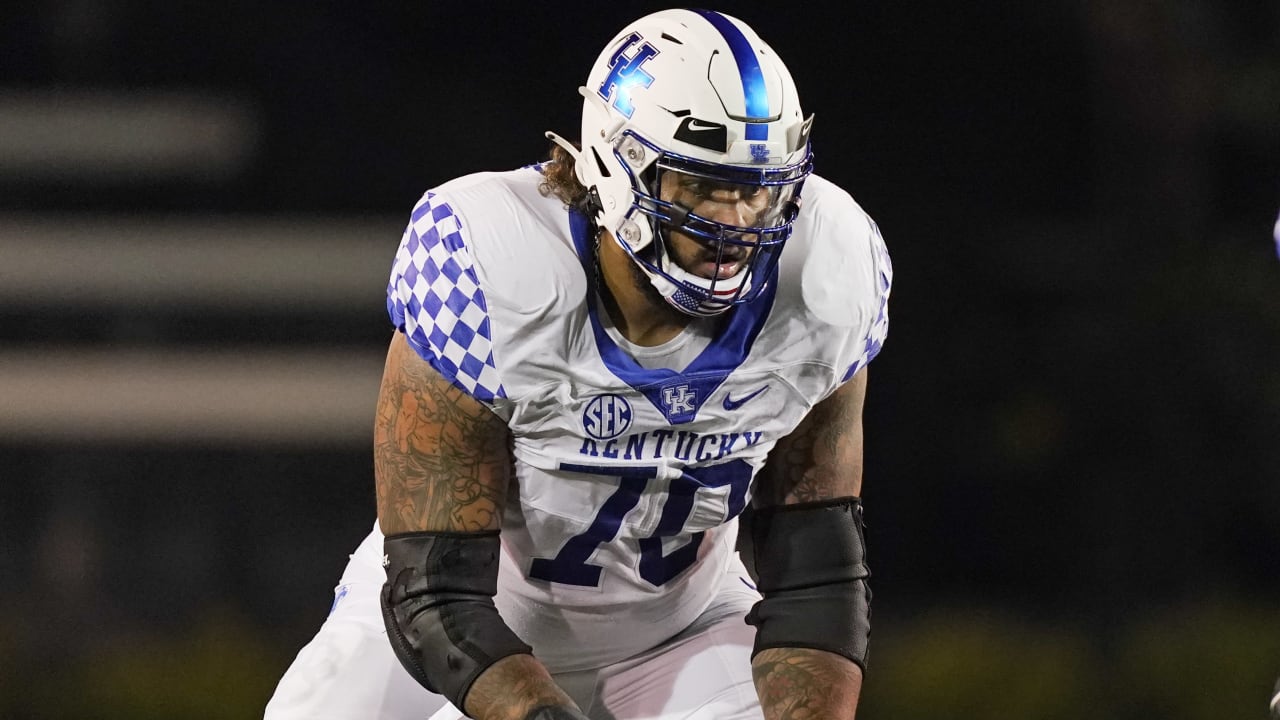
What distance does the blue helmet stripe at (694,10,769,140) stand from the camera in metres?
1.76

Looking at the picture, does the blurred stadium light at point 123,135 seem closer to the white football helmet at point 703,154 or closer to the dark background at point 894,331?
the dark background at point 894,331

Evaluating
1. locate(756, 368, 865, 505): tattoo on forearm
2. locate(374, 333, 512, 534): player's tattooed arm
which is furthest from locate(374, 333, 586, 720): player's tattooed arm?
locate(756, 368, 865, 505): tattoo on forearm

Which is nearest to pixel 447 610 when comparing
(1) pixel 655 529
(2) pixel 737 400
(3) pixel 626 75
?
(1) pixel 655 529

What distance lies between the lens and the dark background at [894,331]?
324 centimetres

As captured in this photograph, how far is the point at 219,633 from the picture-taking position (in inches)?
126

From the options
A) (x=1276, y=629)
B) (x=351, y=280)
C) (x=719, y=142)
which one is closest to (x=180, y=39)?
(x=351, y=280)

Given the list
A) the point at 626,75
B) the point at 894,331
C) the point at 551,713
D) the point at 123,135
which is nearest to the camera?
the point at 551,713

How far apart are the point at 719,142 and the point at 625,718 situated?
75cm

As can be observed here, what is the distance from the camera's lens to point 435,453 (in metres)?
1.80

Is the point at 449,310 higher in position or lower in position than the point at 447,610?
higher

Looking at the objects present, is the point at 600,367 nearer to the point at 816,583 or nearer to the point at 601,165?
the point at 601,165

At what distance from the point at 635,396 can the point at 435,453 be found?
24cm

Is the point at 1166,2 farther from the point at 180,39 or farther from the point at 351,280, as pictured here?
the point at 180,39

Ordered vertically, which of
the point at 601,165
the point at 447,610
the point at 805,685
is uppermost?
the point at 601,165
